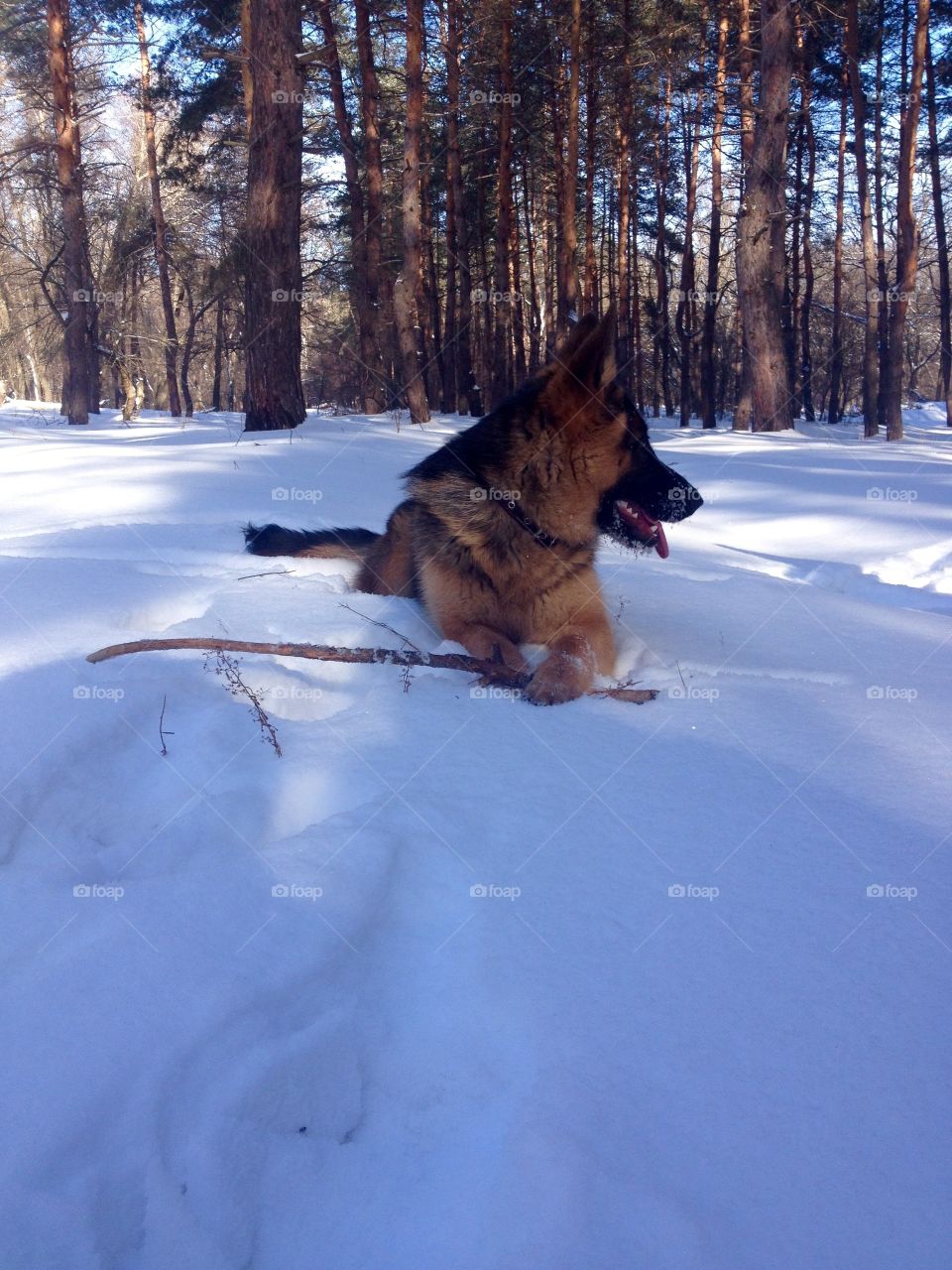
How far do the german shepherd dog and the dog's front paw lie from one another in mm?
417

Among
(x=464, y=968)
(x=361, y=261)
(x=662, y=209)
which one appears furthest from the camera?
(x=662, y=209)

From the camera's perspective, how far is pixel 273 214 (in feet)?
33.7

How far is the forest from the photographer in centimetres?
1221

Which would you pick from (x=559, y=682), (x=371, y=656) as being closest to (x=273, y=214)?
(x=371, y=656)

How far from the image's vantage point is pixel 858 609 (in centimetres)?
396

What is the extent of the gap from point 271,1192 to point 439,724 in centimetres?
132

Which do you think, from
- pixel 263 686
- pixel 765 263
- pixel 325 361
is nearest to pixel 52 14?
pixel 765 263

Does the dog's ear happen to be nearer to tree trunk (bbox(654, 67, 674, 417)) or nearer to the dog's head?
the dog's head

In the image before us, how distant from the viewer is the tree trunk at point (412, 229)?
42.1 ft

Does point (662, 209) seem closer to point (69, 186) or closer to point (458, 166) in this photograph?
point (458, 166)

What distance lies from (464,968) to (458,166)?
2073 centimetres

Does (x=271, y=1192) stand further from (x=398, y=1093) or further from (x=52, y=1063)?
(x=52, y=1063)

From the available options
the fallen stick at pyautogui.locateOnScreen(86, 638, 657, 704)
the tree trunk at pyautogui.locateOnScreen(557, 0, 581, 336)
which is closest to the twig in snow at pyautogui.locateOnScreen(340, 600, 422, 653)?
the fallen stick at pyautogui.locateOnScreen(86, 638, 657, 704)

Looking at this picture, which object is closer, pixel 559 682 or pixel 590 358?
pixel 559 682
